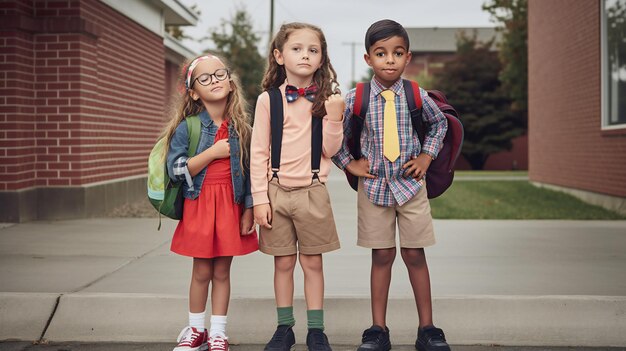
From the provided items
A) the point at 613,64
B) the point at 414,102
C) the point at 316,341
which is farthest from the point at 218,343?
the point at 613,64

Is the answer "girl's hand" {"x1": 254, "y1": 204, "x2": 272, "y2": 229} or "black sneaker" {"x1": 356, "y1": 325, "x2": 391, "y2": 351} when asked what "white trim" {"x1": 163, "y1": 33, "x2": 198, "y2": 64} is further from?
"black sneaker" {"x1": 356, "y1": 325, "x2": 391, "y2": 351}

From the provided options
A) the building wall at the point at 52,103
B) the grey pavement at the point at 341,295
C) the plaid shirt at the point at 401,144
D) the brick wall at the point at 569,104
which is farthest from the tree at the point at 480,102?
the plaid shirt at the point at 401,144

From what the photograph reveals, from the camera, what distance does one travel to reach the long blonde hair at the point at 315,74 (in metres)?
3.86

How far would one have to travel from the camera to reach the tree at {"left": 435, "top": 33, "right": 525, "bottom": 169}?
3378cm

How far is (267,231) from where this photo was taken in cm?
396

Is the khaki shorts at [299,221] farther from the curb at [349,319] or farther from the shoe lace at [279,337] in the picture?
the curb at [349,319]

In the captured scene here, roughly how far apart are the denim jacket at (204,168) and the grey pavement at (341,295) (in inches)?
34.2

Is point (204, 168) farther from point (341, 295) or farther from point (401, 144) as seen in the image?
point (341, 295)

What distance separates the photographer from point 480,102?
112 ft

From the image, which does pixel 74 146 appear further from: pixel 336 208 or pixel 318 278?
pixel 318 278

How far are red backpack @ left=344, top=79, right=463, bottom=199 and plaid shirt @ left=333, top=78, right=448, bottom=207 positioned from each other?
0.03 m

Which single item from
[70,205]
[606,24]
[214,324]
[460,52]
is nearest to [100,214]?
[70,205]

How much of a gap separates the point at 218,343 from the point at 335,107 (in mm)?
1382

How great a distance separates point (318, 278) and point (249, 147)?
0.81 meters
